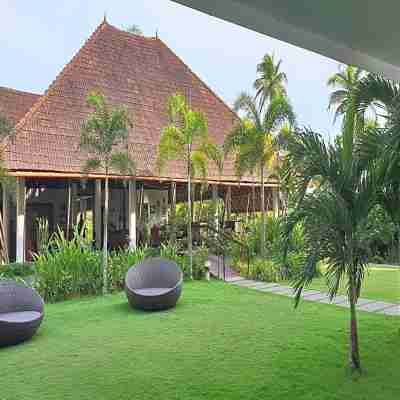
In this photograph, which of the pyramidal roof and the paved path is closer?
the paved path

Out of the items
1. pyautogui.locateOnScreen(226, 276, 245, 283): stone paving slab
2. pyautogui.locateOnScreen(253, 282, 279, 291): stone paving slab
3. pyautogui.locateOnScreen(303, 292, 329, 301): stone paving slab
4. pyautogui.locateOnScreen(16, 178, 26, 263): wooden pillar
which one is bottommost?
pyautogui.locateOnScreen(226, 276, 245, 283): stone paving slab

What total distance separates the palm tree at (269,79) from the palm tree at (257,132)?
361 mm

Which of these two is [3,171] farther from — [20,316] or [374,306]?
[374,306]

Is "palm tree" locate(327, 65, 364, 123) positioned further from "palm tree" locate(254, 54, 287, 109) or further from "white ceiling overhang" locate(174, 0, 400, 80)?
"white ceiling overhang" locate(174, 0, 400, 80)

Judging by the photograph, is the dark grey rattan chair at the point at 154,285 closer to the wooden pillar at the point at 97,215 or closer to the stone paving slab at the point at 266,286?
the stone paving slab at the point at 266,286

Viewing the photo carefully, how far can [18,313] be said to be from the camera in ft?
18.0

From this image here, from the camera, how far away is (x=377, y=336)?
16.7 ft

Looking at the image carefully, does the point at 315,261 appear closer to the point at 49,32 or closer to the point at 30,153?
the point at 30,153

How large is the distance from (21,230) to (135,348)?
615 centimetres

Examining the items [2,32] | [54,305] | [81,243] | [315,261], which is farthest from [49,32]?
[315,261]

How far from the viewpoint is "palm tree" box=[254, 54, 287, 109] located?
11117 mm

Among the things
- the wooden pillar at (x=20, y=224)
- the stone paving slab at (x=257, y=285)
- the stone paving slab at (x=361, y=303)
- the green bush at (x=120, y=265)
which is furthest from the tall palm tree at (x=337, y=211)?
the wooden pillar at (x=20, y=224)

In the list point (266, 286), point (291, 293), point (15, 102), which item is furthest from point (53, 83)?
point (291, 293)

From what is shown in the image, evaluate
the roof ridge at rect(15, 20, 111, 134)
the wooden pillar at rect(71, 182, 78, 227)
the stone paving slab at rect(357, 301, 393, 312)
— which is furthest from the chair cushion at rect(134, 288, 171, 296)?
the wooden pillar at rect(71, 182, 78, 227)
